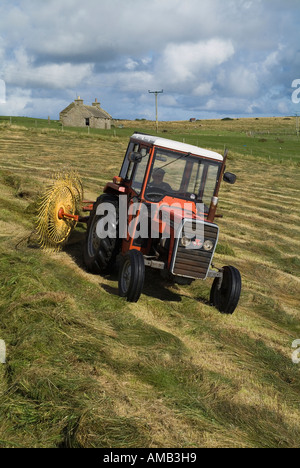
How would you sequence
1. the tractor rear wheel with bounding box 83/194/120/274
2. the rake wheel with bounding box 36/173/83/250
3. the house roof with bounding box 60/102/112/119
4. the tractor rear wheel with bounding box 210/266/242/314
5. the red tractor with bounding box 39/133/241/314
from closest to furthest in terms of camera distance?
the red tractor with bounding box 39/133/241/314 → the tractor rear wheel with bounding box 210/266/242/314 → the tractor rear wheel with bounding box 83/194/120/274 → the rake wheel with bounding box 36/173/83/250 → the house roof with bounding box 60/102/112/119

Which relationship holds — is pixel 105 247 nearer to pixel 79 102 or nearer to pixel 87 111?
pixel 87 111

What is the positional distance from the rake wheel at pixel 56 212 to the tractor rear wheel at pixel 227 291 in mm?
2966

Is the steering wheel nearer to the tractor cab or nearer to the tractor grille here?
the tractor cab

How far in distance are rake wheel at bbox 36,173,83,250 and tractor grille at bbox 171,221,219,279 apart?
112 inches

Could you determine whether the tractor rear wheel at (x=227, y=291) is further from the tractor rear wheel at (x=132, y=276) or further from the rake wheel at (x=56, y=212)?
the rake wheel at (x=56, y=212)

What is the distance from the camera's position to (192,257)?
618 cm

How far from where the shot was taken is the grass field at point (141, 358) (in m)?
3.53

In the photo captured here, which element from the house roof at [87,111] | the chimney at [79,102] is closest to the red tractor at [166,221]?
the house roof at [87,111]

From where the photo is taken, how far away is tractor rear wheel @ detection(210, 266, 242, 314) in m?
6.53

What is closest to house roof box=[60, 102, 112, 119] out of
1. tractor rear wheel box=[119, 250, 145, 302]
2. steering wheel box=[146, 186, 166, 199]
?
steering wheel box=[146, 186, 166, 199]

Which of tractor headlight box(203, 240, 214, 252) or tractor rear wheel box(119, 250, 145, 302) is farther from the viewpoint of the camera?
tractor headlight box(203, 240, 214, 252)

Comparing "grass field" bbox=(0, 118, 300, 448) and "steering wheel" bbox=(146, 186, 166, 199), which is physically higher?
"steering wheel" bbox=(146, 186, 166, 199)

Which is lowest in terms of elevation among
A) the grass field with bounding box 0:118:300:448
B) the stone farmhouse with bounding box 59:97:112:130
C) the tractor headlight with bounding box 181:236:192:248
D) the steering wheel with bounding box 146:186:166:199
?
the grass field with bounding box 0:118:300:448

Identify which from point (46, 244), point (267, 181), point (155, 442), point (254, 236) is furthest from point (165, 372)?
Answer: point (267, 181)
